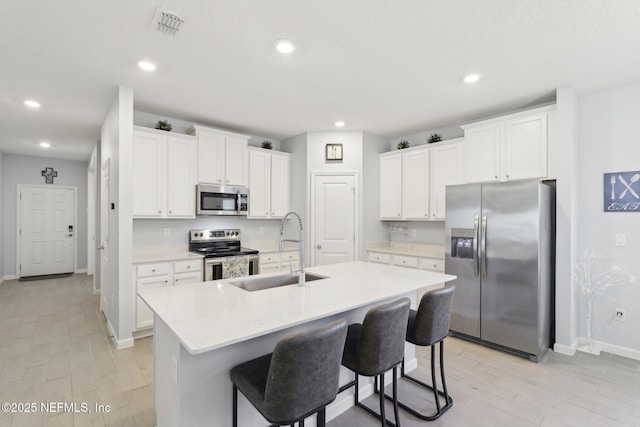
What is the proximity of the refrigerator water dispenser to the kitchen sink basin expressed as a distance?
1.84 meters

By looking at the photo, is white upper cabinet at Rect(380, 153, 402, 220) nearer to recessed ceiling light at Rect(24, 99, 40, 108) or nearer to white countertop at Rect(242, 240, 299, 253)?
white countertop at Rect(242, 240, 299, 253)

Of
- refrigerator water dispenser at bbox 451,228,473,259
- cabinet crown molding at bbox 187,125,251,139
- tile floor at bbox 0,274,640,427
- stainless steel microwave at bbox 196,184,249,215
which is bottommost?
tile floor at bbox 0,274,640,427

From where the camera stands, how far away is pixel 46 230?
6.82 m

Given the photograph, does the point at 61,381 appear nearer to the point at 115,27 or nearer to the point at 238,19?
the point at 115,27

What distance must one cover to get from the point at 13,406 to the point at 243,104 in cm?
329

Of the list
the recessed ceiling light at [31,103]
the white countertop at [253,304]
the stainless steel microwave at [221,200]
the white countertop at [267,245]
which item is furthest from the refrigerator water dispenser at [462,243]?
the recessed ceiling light at [31,103]

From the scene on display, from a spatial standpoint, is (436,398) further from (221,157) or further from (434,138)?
(221,157)

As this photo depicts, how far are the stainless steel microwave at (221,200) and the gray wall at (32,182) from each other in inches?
197

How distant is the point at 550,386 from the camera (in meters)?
2.54

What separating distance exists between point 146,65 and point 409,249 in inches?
158

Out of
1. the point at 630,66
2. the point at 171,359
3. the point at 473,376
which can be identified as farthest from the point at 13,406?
the point at 630,66

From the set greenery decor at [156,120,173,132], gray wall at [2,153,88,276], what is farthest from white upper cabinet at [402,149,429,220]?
gray wall at [2,153,88,276]

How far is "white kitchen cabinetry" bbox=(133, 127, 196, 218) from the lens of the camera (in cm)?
363

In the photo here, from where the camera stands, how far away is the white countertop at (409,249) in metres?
4.36
